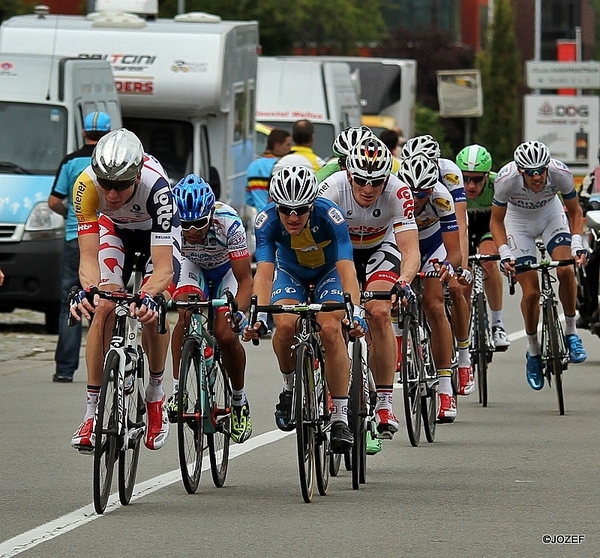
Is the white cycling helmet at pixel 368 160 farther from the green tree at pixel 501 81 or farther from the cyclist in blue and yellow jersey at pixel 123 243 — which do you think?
the green tree at pixel 501 81

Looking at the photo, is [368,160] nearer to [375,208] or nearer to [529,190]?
[375,208]

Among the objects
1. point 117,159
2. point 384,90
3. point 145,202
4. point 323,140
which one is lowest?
point 384,90

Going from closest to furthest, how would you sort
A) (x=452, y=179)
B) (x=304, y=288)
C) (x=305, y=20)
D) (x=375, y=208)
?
(x=304, y=288), (x=375, y=208), (x=452, y=179), (x=305, y=20)

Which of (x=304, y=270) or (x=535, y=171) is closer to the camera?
(x=304, y=270)

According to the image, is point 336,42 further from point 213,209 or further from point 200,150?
point 213,209

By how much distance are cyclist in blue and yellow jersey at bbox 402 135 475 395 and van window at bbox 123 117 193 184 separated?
9.25 meters

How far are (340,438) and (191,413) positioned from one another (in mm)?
791

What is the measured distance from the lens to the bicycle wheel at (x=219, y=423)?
31.7 ft

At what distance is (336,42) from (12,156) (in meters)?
44.1

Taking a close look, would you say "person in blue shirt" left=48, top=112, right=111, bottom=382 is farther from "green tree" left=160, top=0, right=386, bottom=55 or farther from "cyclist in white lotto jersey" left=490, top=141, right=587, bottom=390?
"green tree" left=160, top=0, right=386, bottom=55

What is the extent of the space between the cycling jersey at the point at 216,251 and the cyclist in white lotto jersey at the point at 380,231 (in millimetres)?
680

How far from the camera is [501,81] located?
81.9 metres

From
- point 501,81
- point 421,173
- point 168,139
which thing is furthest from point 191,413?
point 501,81

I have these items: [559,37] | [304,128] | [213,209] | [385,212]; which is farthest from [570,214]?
[559,37]
